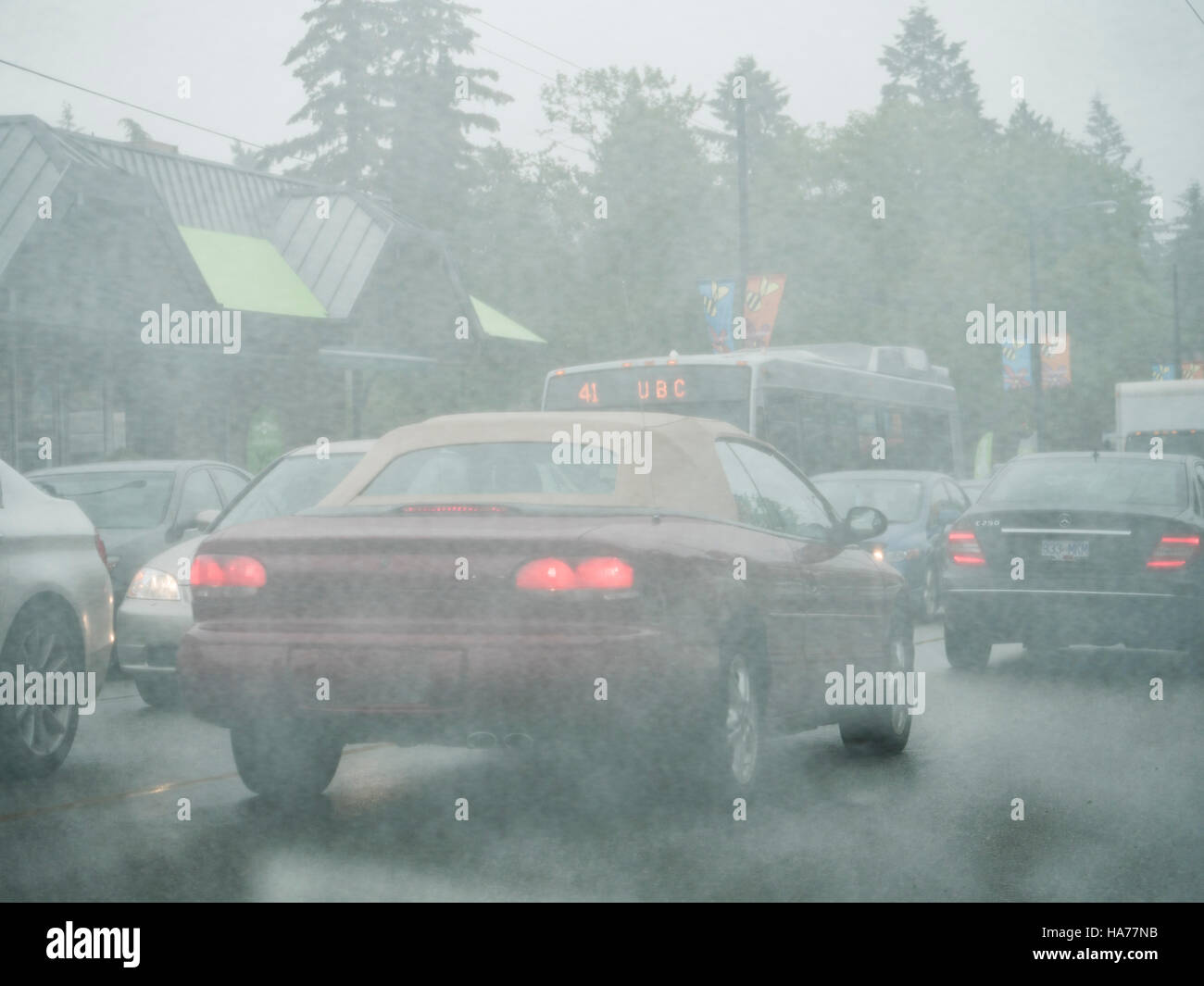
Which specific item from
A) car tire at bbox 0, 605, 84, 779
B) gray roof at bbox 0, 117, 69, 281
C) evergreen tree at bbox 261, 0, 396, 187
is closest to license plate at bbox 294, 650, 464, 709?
car tire at bbox 0, 605, 84, 779

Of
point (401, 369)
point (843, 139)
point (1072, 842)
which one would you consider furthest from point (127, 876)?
point (843, 139)

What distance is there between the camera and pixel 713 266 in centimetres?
6200

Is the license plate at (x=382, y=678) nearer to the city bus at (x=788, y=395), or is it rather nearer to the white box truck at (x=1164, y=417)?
the city bus at (x=788, y=395)

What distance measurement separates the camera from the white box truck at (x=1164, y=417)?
30406 mm

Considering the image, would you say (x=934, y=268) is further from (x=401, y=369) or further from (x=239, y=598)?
(x=239, y=598)

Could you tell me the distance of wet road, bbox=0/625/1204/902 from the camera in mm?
5547

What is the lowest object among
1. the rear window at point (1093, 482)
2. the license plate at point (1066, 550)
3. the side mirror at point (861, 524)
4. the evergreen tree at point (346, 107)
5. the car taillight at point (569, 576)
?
the license plate at point (1066, 550)

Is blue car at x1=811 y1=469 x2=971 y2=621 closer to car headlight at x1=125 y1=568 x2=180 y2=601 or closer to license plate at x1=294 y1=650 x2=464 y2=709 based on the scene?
car headlight at x1=125 y1=568 x2=180 y2=601

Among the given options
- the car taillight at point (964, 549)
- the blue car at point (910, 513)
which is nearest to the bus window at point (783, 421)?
the blue car at point (910, 513)

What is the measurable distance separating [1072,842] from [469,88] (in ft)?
176

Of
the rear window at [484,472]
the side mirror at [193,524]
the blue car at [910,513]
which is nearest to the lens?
the rear window at [484,472]

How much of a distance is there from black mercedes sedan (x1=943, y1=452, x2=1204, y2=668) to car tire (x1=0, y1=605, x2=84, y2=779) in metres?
6.72

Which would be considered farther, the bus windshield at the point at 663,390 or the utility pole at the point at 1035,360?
the utility pole at the point at 1035,360

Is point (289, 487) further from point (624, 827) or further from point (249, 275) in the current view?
point (249, 275)
